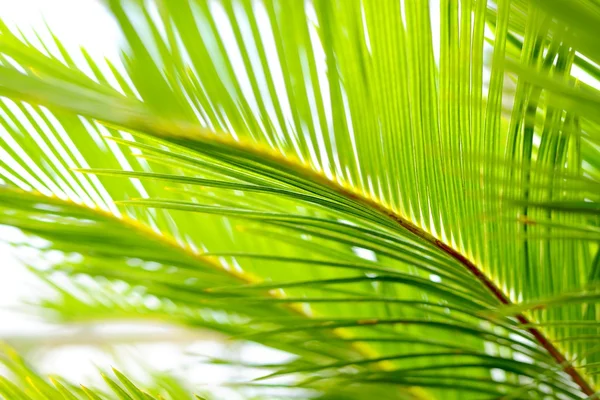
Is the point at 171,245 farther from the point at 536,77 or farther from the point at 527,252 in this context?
the point at 536,77

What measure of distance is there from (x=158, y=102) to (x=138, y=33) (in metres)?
0.03

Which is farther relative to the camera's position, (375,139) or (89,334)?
(89,334)

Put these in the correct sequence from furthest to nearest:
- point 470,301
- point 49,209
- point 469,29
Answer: point 49,209 → point 470,301 → point 469,29

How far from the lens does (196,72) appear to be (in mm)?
434

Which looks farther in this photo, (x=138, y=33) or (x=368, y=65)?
(x=368, y=65)

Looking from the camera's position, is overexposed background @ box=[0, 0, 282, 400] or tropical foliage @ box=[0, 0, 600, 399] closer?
tropical foliage @ box=[0, 0, 600, 399]

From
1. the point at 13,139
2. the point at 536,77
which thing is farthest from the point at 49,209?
Answer: the point at 536,77

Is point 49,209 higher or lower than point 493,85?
lower

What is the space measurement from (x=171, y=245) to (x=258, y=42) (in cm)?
39

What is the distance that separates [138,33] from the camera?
34 cm

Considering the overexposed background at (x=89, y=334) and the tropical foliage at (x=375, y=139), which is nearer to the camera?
the tropical foliage at (x=375, y=139)

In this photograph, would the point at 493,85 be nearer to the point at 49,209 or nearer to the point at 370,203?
the point at 370,203

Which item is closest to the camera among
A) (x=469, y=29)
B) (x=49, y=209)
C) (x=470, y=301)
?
(x=469, y=29)

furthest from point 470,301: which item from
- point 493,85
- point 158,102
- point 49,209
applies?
point 49,209
